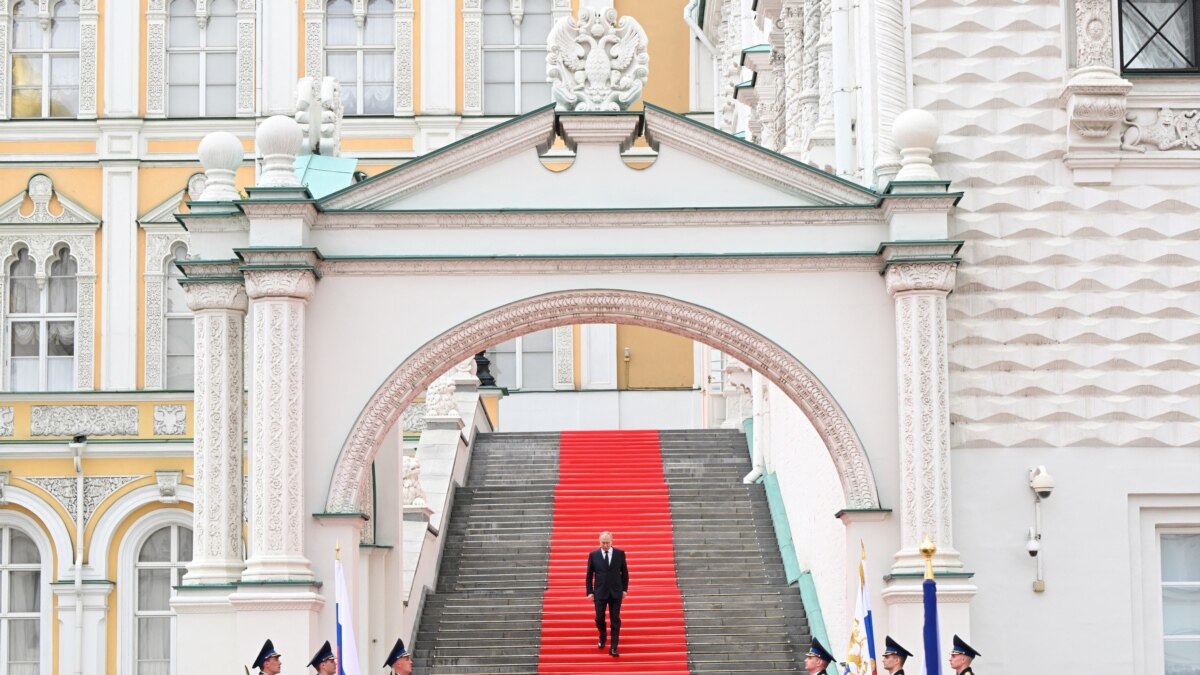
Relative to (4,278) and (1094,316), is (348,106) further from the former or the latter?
(1094,316)

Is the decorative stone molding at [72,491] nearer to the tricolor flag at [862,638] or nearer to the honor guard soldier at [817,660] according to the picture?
the tricolor flag at [862,638]

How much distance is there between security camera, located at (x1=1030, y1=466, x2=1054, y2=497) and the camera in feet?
68.4

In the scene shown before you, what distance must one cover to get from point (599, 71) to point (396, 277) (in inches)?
103

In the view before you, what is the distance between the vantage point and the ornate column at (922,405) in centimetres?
1988

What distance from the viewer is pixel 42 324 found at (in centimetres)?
4275

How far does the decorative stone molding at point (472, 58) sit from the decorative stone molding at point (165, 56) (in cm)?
400

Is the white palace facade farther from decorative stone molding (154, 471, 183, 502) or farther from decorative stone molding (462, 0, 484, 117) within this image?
decorative stone molding (462, 0, 484, 117)

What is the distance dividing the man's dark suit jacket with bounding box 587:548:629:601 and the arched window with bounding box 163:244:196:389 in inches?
722

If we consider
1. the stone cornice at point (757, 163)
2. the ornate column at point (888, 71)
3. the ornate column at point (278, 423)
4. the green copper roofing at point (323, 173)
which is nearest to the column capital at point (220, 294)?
the ornate column at point (278, 423)

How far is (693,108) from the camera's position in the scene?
43.4 m

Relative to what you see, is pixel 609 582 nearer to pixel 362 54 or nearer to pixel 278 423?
pixel 278 423

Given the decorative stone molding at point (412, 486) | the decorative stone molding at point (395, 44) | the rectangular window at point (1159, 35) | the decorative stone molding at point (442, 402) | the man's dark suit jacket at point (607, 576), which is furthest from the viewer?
the decorative stone molding at point (395, 44)

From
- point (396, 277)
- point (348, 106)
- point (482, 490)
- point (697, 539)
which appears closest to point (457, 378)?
point (482, 490)

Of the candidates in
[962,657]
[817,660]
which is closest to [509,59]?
[817,660]
